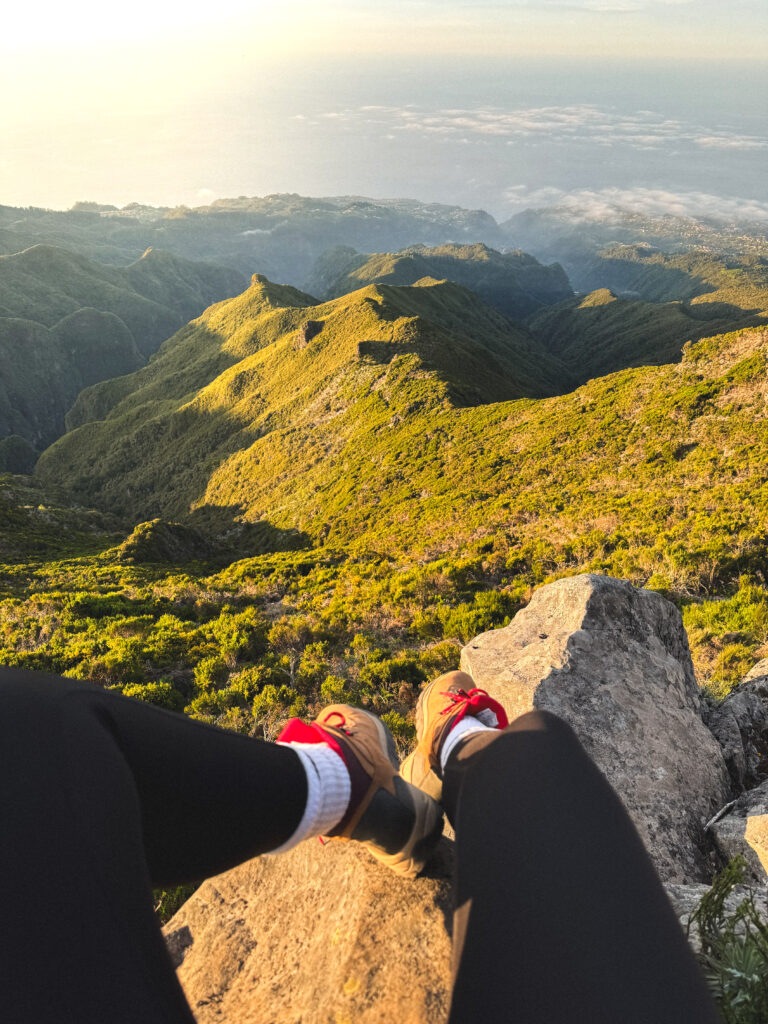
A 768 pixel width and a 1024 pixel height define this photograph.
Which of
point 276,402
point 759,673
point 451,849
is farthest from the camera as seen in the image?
point 276,402

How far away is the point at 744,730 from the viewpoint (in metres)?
5.05

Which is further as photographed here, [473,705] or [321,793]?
[473,705]

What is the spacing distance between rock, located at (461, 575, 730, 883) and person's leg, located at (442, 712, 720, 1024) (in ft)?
7.77

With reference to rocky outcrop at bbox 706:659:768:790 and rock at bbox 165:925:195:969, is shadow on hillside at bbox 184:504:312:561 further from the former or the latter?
rock at bbox 165:925:195:969

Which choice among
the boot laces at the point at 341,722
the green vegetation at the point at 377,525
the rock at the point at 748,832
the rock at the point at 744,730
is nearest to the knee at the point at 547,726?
the green vegetation at the point at 377,525

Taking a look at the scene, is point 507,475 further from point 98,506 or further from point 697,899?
point 98,506

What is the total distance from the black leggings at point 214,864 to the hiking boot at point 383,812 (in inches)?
19.3

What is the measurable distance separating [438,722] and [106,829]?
8.53 feet

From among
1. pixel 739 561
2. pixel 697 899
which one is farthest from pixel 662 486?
pixel 697 899

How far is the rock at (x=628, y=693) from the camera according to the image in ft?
13.1

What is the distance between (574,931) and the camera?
5.33 feet

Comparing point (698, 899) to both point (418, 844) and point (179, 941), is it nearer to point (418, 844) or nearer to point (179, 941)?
point (418, 844)

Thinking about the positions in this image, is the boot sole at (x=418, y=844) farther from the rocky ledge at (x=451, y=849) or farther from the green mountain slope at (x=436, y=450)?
the green mountain slope at (x=436, y=450)

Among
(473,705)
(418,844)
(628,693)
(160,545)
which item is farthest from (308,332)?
(418,844)
